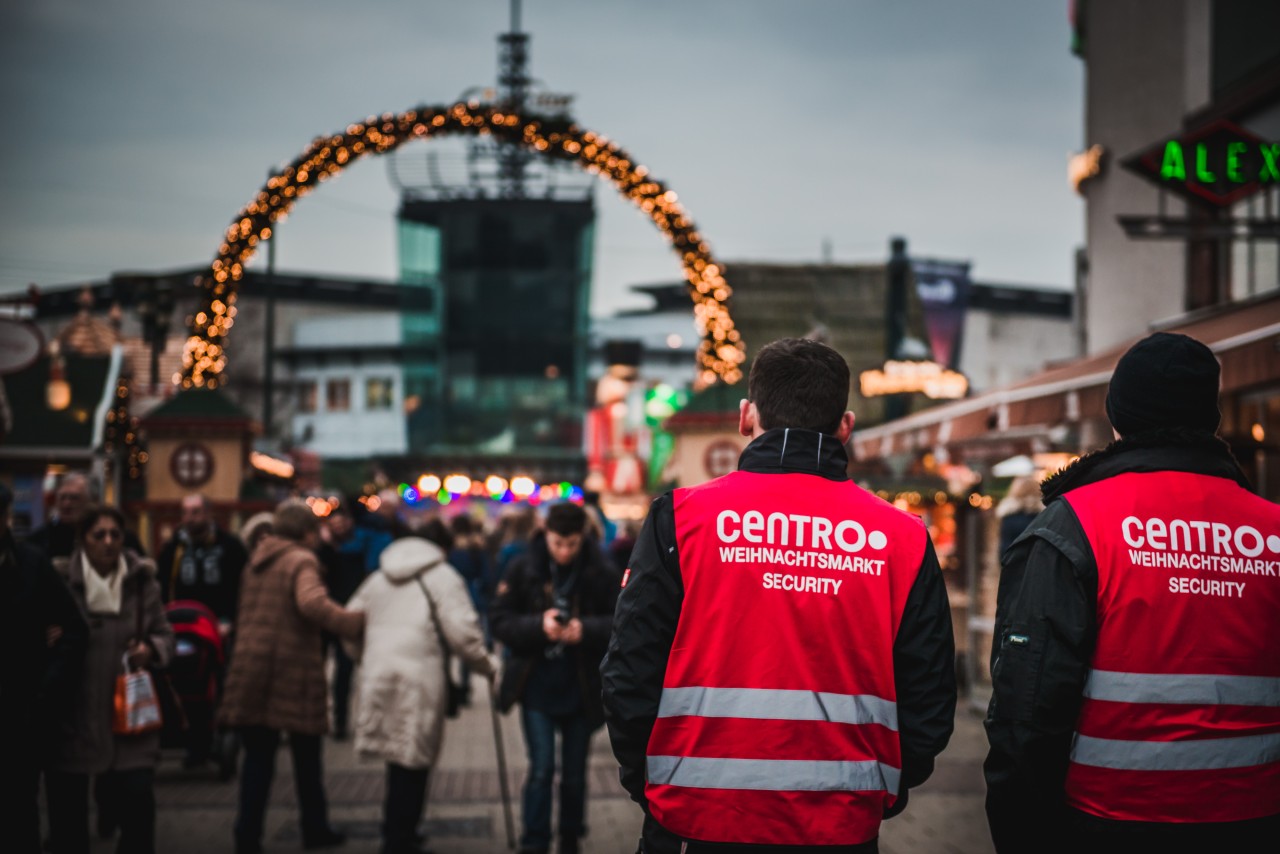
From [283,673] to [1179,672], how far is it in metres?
5.78

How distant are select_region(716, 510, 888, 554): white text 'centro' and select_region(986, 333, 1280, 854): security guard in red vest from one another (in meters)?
0.44

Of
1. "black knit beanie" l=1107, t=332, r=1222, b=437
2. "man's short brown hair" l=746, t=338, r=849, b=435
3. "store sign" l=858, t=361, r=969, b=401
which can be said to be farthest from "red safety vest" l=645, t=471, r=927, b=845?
"store sign" l=858, t=361, r=969, b=401

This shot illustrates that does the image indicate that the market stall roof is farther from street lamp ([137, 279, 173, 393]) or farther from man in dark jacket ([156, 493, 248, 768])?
man in dark jacket ([156, 493, 248, 768])

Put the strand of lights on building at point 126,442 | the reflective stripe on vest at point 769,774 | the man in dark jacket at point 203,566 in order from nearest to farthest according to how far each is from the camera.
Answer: the reflective stripe on vest at point 769,774 < the man in dark jacket at point 203,566 < the strand of lights on building at point 126,442

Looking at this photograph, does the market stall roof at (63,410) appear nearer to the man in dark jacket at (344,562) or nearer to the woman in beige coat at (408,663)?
the man in dark jacket at (344,562)

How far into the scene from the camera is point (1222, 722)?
3287 mm

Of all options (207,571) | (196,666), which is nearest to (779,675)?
(196,666)

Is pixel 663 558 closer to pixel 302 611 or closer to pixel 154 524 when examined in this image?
pixel 302 611

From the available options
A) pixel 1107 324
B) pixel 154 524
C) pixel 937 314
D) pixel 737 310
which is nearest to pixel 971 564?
pixel 1107 324

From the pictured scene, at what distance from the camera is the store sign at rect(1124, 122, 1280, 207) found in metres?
10.4

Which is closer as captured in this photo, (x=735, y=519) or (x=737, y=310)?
(x=735, y=519)

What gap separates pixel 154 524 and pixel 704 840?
52.0 ft

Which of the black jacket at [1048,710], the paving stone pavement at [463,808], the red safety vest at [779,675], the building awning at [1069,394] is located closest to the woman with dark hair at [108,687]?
the paving stone pavement at [463,808]

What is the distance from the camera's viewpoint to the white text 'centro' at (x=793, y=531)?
3248 mm
